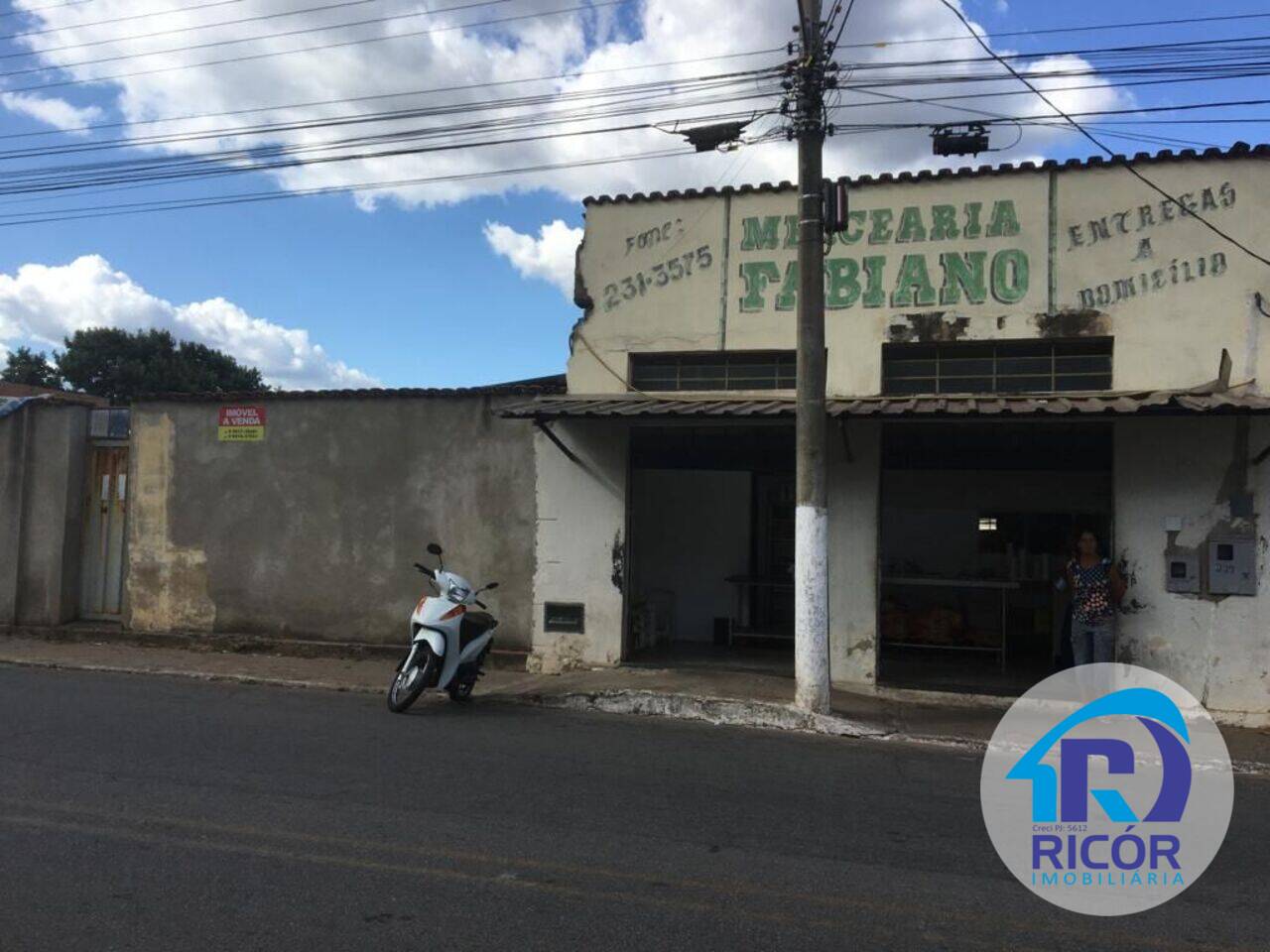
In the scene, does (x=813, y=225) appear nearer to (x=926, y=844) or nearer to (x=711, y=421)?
(x=711, y=421)

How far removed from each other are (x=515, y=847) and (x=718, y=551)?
27.1 feet

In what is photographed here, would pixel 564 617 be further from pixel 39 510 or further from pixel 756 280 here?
pixel 39 510

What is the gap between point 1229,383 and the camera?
8492 mm

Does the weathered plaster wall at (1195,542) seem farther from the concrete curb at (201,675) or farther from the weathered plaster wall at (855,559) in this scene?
the concrete curb at (201,675)

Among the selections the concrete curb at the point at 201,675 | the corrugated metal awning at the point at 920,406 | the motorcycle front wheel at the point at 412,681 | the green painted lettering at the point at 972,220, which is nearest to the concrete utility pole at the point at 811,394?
the corrugated metal awning at the point at 920,406

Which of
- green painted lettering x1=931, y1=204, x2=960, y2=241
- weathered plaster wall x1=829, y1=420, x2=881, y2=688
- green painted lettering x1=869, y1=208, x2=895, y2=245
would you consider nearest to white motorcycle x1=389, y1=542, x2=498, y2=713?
weathered plaster wall x1=829, y1=420, x2=881, y2=688

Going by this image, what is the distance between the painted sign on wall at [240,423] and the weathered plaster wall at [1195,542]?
9.69 m

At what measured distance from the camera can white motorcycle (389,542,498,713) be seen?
803 cm

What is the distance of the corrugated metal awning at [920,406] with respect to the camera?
7.63m

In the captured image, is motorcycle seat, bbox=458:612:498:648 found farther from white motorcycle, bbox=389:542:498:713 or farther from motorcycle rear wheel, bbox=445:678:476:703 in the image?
motorcycle rear wheel, bbox=445:678:476:703

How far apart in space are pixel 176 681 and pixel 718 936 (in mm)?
7869

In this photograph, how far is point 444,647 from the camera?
319 inches

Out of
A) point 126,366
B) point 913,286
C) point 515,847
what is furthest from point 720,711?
point 126,366

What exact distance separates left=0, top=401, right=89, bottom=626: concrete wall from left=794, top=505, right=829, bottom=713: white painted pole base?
994 centimetres
